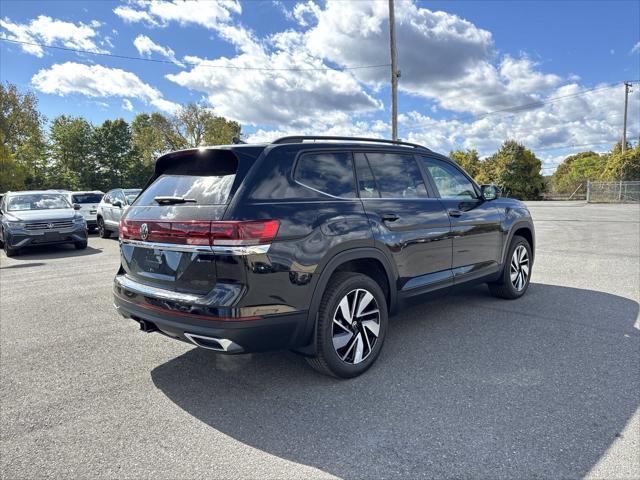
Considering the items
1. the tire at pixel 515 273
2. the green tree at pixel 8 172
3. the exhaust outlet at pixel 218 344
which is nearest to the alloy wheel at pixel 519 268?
the tire at pixel 515 273

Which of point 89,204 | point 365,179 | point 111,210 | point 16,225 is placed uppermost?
point 365,179

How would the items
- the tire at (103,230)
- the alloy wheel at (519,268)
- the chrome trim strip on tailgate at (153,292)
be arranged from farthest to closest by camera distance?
the tire at (103,230) → the alloy wheel at (519,268) → the chrome trim strip on tailgate at (153,292)

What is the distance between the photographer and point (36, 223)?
1026cm

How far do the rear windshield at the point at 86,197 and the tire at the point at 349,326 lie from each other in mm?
16113

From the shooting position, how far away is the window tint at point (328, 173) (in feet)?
10.1

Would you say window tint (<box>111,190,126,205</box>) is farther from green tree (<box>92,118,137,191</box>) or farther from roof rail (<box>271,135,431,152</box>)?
green tree (<box>92,118,137,191</box>)

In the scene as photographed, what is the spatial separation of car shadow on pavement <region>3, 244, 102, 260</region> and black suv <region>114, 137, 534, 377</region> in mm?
8268

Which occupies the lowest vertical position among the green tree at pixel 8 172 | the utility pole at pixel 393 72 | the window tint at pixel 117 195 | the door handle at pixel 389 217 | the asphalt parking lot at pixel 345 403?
the asphalt parking lot at pixel 345 403

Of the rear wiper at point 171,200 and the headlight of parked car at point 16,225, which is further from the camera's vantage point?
the headlight of parked car at point 16,225

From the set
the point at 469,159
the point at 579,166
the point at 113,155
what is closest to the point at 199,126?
the point at 113,155

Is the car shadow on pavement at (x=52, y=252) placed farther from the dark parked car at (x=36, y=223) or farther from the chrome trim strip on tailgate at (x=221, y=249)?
the chrome trim strip on tailgate at (x=221, y=249)

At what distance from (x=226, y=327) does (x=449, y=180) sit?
9.73 feet

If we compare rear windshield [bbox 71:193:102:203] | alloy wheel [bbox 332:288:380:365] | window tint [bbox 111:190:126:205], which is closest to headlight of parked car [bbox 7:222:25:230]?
window tint [bbox 111:190:126:205]

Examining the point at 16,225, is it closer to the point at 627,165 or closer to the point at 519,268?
the point at 519,268
